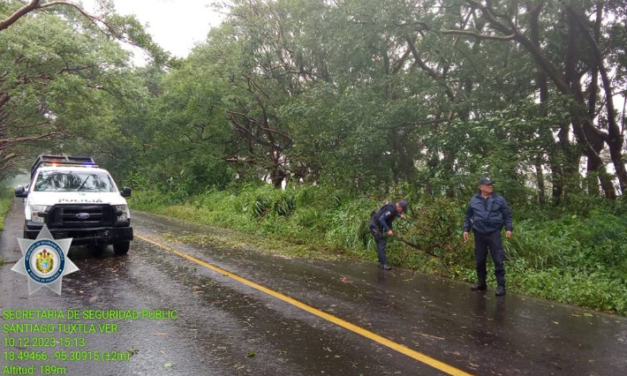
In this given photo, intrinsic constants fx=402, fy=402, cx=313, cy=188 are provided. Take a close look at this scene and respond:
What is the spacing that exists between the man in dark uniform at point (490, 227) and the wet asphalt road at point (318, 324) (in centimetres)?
41

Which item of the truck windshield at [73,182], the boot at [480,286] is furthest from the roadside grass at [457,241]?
the truck windshield at [73,182]

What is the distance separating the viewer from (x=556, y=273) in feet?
24.7

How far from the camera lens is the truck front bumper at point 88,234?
7.89 metres

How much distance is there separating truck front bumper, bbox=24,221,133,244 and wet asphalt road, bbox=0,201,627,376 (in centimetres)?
48

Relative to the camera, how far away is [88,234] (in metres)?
8.17

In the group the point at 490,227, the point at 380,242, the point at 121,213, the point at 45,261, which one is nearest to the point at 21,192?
the point at 121,213

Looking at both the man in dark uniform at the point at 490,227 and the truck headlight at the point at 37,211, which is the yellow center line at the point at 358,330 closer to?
the man in dark uniform at the point at 490,227

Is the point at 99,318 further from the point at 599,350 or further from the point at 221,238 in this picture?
the point at 221,238

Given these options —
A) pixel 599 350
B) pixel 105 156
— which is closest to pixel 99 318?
pixel 599 350

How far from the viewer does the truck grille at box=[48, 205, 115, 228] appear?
794 cm

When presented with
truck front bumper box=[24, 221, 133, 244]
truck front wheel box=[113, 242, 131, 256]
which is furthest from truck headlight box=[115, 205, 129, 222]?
truck front wheel box=[113, 242, 131, 256]

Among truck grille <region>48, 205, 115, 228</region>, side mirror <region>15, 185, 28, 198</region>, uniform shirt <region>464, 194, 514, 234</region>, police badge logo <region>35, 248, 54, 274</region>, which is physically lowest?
police badge logo <region>35, 248, 54, 274</region>

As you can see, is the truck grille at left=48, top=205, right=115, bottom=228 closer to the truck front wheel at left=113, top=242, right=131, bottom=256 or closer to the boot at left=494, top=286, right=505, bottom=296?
the truck front wheel at left=113, top=242, right=131, bottom=256

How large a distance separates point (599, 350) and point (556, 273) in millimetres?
3276
